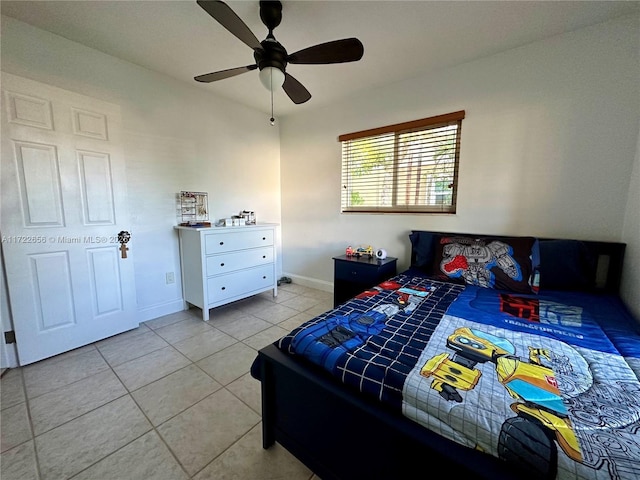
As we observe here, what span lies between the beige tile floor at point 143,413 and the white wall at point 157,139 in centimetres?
78

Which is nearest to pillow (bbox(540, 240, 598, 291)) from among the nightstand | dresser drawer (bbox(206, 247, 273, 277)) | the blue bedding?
the blue bedding

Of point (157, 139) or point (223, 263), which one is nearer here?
point (157, 139)

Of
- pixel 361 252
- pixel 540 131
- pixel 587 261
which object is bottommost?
pixel 361 252

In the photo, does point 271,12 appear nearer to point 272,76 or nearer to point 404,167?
point 272,76

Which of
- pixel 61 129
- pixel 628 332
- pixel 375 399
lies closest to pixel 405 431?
pixel 375 399

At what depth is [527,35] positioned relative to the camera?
1884 millimetres

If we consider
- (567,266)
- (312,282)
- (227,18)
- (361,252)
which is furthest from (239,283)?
(567,266)

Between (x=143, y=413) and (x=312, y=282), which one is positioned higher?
(x=312, y=282)

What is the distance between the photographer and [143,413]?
56.2 inches

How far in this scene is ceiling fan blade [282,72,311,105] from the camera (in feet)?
6.03

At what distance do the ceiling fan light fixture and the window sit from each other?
4.87 feet

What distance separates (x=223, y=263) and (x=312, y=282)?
137 centimetres

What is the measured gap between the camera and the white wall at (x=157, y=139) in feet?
6.28

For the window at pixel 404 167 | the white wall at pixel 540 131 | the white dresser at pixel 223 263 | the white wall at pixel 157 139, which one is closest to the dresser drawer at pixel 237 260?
the white dresser at pixel 223 263
